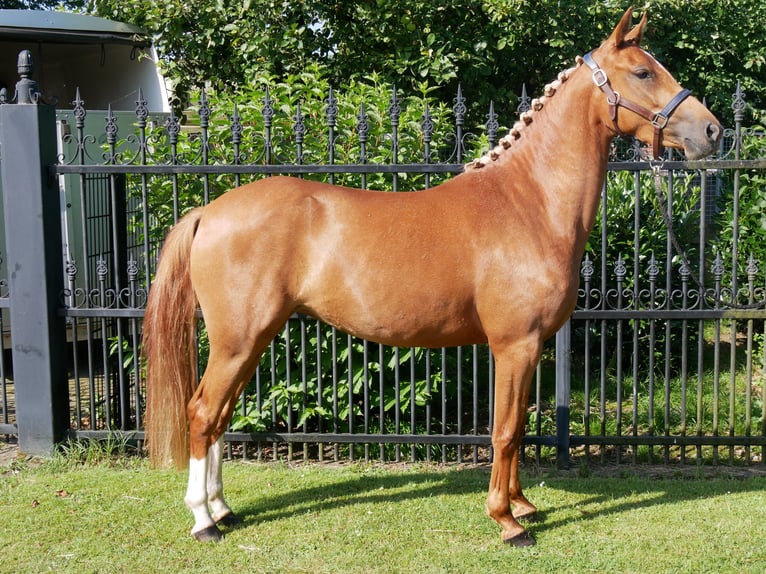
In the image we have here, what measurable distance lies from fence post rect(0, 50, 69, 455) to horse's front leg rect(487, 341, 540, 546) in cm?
324

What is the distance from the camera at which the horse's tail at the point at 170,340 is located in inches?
177

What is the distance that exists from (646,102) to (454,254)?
4.20 ft

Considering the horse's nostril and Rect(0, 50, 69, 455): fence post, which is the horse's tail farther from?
the horse's nostril

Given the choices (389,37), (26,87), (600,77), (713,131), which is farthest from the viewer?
(389,37)

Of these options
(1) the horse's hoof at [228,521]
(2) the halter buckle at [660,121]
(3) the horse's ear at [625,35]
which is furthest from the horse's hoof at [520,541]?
(3) the horse's ear at [625,35]

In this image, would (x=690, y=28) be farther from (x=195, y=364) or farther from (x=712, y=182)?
(x=195, y=364)

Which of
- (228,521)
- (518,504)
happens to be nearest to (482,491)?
(518,504)

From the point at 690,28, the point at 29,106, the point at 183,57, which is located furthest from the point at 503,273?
the point at 690,28

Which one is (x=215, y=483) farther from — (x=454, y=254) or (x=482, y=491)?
(x=454, y=254)

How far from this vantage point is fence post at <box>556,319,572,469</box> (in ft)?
17.8

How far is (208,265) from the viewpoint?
427 cm

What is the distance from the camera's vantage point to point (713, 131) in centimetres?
402

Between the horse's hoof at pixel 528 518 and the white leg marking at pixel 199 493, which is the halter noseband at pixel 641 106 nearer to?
the horse's hoof at pixel 528 518

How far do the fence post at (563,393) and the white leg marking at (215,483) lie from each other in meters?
2.37
